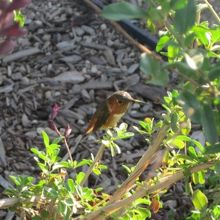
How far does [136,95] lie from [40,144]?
660 millimetres

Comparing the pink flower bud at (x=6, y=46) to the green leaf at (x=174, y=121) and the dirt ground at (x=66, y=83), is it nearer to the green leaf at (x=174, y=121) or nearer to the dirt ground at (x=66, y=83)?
the green leaf at (x=174, y=121)

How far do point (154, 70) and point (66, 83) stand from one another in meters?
2.28

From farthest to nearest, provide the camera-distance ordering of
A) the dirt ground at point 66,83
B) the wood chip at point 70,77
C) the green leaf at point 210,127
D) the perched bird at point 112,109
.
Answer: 1. the wood chip at point 70,77
2. the dirt ground at point 66,83
3. the perched bird at point 112,109
4. the green leaf at point 210,127

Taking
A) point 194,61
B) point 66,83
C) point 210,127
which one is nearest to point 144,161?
point 210,127

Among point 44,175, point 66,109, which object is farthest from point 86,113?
point 44,175

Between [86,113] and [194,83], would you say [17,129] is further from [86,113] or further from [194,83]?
[194,83]

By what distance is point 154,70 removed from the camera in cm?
103

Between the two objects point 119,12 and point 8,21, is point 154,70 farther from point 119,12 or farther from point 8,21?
point 8,21

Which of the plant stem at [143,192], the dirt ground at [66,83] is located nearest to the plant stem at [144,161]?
the plant stem at [143,192]

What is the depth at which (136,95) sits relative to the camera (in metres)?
3.26

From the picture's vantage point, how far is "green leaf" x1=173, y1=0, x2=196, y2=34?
1047 mm

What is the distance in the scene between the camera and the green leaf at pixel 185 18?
3.43ft

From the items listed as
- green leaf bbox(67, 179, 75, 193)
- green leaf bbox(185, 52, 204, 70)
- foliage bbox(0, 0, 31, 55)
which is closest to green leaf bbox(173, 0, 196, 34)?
green leaf bbox(185, 52, 204, 70)

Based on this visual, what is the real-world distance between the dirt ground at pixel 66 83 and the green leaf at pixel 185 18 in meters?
1.71
